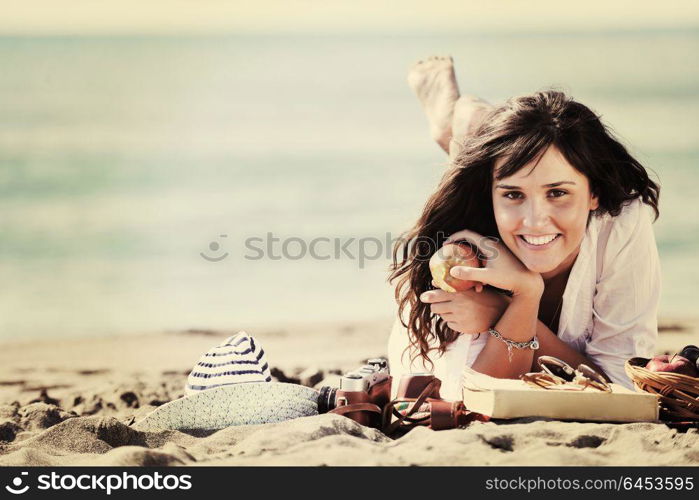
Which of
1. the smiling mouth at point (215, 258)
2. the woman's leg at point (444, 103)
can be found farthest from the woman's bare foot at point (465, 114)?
the smiling mouth at point (215, 258)

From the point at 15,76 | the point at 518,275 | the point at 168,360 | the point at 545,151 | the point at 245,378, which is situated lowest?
the point at 168,360

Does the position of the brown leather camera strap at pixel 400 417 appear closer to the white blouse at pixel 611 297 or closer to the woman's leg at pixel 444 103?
the white blouse at pixel 611 297

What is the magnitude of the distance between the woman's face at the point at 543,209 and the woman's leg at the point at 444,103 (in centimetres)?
161

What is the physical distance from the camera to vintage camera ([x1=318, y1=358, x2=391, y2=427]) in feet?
10.0

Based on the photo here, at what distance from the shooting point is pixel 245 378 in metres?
3.12

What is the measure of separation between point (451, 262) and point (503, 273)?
204mm

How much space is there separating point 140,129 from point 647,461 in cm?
961

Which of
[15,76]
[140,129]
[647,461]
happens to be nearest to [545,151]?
[647,461]

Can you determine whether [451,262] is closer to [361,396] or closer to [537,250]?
[537,250]

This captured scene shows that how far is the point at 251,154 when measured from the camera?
11.6m

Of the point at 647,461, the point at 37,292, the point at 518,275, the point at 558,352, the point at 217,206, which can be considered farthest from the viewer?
the point at 217,206

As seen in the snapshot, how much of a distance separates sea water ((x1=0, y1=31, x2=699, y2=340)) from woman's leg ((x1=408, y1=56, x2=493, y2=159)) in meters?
2.93
